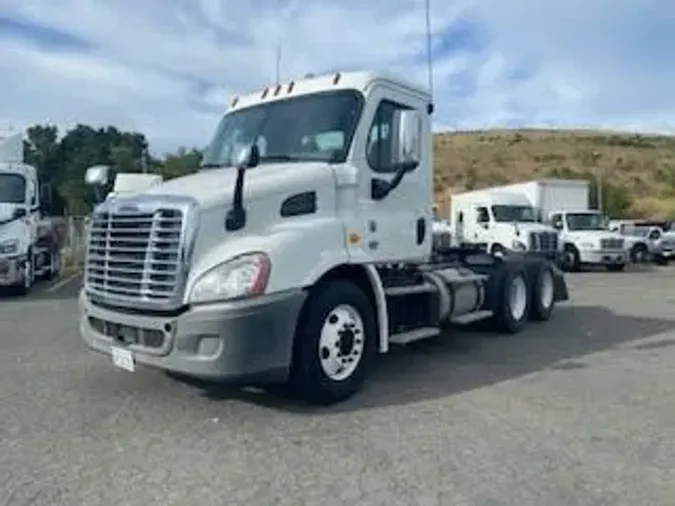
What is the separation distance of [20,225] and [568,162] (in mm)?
72579

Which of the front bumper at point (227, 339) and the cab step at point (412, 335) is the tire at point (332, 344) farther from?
the cab step at point (412, 335)

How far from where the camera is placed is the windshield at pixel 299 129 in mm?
7598

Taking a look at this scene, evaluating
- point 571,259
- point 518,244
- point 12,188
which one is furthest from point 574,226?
A: point 12,188

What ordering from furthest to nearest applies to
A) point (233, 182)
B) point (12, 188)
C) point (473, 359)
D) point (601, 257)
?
1. point (601, 257)
2. point (12, 188)
3. point (473, 359)
4. point (233, 182)

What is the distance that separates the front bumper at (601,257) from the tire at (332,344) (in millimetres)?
22173

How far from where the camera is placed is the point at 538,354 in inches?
384

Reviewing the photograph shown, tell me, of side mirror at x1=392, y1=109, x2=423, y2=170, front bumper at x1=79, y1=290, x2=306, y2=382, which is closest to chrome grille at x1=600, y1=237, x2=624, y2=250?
side mirror at x1=392, y1=109, x2=423, y2=170

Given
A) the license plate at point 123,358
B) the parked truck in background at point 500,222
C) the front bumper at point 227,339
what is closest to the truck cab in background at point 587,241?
the parked truck in background at point 500,222

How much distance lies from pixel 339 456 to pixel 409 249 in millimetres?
3316

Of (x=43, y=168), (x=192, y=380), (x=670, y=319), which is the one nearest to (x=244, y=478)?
(x=192, y=380)

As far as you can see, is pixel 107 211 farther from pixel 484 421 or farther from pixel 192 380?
pixel 484 421

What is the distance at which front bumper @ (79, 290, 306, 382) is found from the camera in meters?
6.29

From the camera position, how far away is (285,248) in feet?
21.6

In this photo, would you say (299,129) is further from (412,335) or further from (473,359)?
(473,359)
